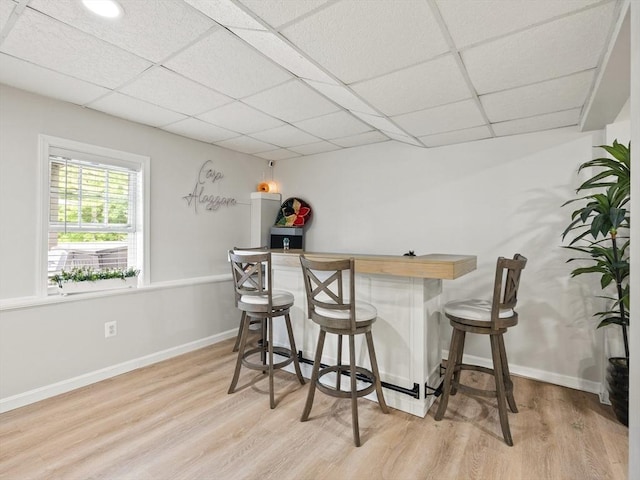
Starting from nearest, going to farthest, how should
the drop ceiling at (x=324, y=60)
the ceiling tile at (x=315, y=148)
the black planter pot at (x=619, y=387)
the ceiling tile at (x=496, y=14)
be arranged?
the ceiling tile at (x=496, y=14), the drop ceiling at (x=324, y=60), the black planter pot at (x=619, y=387), the ceiling tile at (x=315, y=148)

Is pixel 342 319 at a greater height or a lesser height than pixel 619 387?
greater

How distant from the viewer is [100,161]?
303 centimetres

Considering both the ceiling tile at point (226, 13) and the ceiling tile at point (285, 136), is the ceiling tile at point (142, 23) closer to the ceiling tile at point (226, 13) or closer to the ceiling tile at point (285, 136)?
the ceiling tile at point (226, 13)

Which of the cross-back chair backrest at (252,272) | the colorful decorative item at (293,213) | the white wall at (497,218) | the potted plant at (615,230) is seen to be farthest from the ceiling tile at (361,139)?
the potted plant at (615,230)

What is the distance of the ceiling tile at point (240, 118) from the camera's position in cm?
284

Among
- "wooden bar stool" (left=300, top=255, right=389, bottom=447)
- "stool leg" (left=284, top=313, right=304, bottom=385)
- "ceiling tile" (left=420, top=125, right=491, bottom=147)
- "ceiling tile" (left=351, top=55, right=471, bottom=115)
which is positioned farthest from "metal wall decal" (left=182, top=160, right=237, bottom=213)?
"ceiling tile" (left=420, top=125, right=491, bottom=147)

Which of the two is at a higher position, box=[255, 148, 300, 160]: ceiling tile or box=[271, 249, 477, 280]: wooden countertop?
box=[255, 148, 300, 160]: ceiling tile

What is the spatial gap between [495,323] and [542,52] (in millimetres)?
1621

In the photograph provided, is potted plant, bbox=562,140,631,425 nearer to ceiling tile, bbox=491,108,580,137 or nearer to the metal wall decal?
ceiling tile, bbox=491,108,580,137

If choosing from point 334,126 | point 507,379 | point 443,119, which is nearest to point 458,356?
point 507,379

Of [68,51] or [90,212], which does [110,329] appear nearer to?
[90,212]

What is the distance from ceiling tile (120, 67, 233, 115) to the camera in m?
2.28

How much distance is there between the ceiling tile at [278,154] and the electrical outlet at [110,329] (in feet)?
8.74

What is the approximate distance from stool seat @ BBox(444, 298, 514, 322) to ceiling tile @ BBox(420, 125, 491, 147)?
1658 mm
